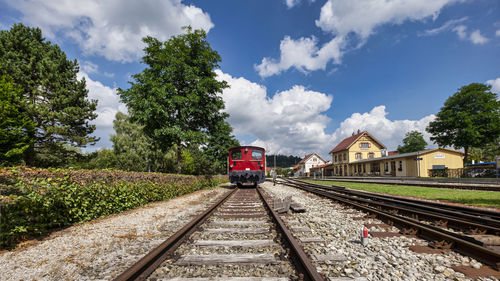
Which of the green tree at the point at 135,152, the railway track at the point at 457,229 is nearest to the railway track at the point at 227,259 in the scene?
the railway track at the point at 457,229

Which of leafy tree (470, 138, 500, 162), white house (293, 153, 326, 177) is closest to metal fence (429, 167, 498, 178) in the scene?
leafy tree (470, 138, 500, 162)

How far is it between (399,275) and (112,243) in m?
4.36

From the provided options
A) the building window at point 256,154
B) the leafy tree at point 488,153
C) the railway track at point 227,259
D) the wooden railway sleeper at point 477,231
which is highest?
the leafy tree at point 488,153

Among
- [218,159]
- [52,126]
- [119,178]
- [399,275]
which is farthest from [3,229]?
[218,159]

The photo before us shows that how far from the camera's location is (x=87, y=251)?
3.46 m

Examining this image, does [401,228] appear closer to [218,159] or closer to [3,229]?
[3,229]

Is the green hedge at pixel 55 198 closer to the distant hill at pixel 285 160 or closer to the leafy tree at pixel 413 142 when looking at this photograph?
the leafy tree at pixel 413 142

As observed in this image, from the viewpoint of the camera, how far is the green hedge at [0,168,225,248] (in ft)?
12.2

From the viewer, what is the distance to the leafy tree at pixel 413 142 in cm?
7081

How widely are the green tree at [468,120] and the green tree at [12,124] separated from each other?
172ft

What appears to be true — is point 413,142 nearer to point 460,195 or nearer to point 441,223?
point 460,195

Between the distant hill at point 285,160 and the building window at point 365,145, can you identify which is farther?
the distant hill at point 285,160

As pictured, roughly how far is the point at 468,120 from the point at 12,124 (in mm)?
53741

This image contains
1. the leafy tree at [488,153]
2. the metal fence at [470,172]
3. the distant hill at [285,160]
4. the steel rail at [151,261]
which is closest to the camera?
the steel rail at [151,261]
